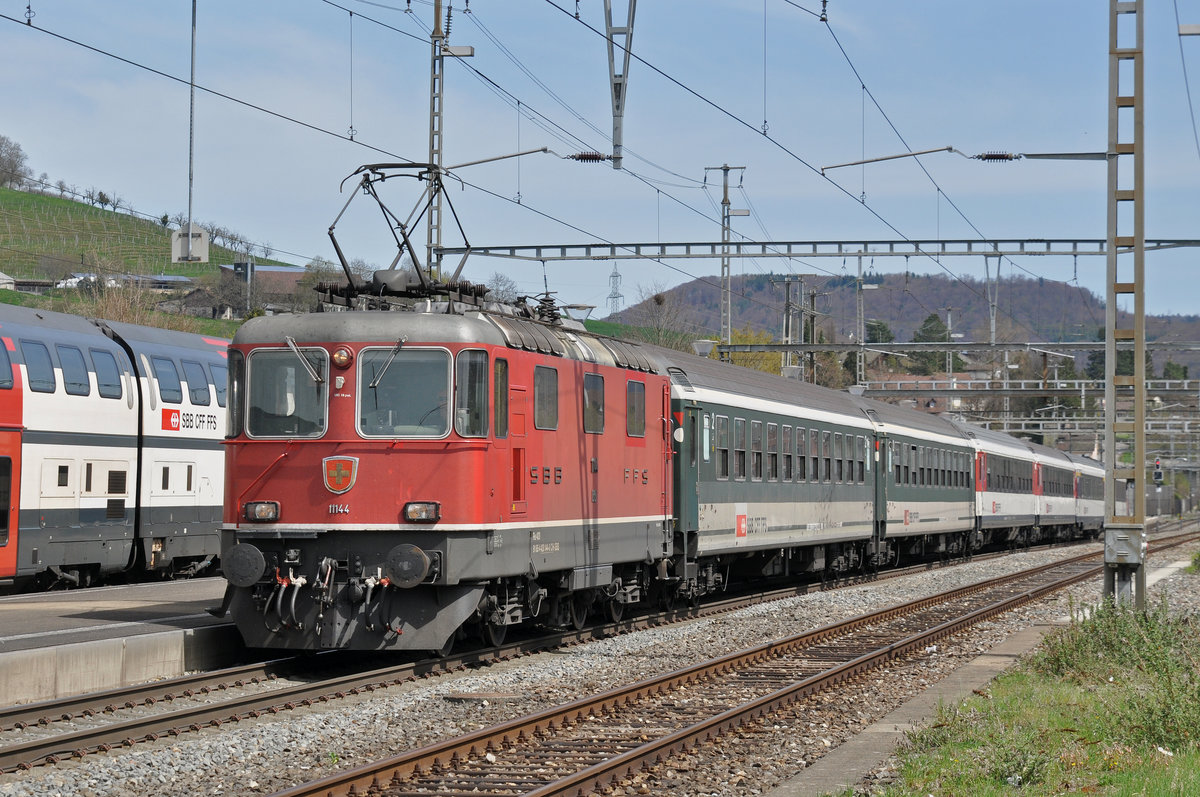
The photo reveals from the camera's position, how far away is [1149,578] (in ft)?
107

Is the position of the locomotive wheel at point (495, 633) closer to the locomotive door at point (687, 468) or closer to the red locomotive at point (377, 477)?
the red locomotive at point (377, 477)

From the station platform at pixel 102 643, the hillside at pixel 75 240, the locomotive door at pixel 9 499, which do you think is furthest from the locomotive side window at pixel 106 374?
the hillside at pixel 75 240

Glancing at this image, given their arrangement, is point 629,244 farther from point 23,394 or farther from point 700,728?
point 700,728

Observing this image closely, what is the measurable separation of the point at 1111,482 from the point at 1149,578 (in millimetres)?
18465

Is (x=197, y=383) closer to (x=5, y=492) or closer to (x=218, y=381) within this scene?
(x=218, y=381)

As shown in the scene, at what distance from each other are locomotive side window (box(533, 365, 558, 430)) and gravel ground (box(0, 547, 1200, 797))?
256 centimetres

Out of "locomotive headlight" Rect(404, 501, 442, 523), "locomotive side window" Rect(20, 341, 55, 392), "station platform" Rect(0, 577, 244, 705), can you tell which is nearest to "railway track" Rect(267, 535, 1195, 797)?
"locomotive headlight" Rect(404, 501, 442, 523)

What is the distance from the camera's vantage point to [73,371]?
21094 mm

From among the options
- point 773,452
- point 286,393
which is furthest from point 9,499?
→ point 773,452

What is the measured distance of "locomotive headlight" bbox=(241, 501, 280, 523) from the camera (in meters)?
13.3

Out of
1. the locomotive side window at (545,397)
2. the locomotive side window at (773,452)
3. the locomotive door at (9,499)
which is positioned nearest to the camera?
the locomotive side window at (545,397)

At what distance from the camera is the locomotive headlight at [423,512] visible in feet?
42.9

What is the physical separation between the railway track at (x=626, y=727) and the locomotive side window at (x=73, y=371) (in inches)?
455

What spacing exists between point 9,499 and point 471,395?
9.40 meters
